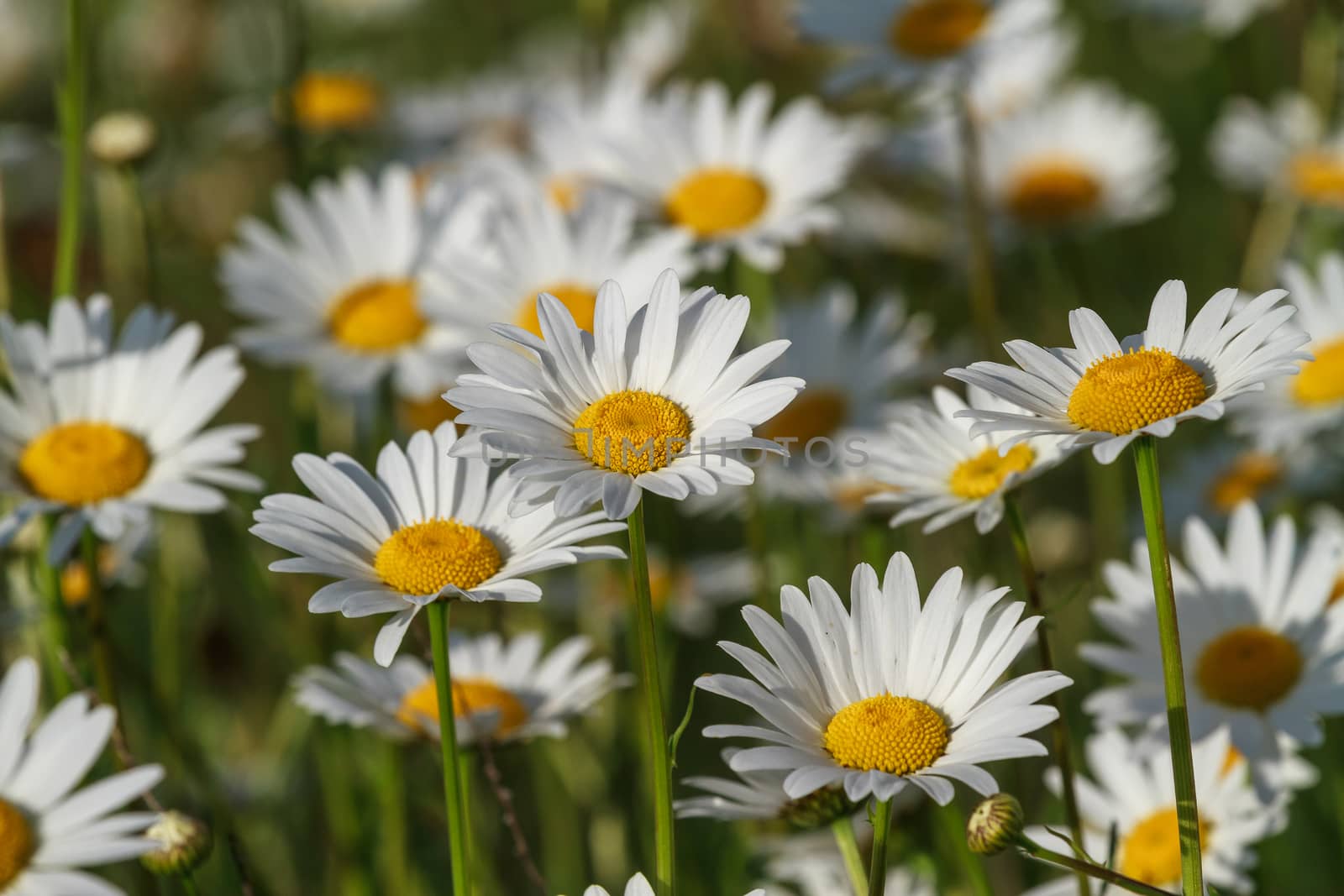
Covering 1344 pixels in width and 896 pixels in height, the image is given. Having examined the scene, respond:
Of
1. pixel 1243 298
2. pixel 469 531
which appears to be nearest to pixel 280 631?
pixel 469 531

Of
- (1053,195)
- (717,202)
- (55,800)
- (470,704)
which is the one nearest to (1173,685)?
(470,704)

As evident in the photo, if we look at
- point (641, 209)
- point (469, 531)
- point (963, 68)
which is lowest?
point (469, 531)

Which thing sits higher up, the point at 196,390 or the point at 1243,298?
the point at 1243,298

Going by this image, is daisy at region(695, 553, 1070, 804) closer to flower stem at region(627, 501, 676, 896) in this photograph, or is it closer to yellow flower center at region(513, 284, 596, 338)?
flower stem at region(627, 501, 676, 896)

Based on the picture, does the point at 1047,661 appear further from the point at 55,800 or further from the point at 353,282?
the point at 353,282

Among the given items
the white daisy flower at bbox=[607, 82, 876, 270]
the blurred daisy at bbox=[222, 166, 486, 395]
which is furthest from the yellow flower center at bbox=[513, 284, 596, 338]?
the white daisy flower at bbox=[607, 82, 876, 270]

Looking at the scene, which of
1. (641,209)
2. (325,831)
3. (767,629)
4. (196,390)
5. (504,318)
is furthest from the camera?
(325,831)

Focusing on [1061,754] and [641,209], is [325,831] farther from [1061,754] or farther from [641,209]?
[1061,754]
